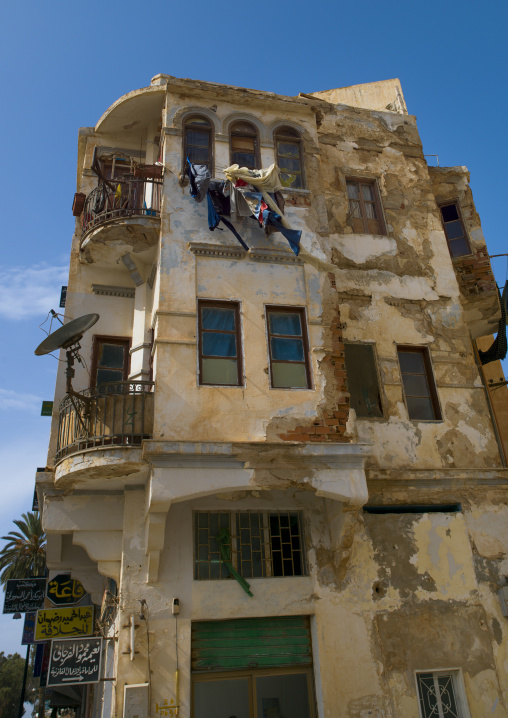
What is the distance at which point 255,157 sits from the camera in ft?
35.6

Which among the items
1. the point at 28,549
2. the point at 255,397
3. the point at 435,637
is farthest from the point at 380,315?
the point at 28,549

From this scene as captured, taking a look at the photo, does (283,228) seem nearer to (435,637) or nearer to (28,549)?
(435,637)

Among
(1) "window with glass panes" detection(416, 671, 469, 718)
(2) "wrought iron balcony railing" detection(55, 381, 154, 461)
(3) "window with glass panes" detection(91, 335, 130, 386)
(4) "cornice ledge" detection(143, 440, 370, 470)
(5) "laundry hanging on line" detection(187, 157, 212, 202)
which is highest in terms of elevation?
(5) "laundry hanging on line" detection(187, 157, 212, 202)

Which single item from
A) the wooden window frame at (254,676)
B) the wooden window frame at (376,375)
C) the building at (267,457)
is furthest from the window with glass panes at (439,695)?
the wooden window frame at (376,375)

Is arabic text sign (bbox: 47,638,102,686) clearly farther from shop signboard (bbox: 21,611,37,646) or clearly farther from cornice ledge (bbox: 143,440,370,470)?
shop signboard (bbox: 21,611,37,646)

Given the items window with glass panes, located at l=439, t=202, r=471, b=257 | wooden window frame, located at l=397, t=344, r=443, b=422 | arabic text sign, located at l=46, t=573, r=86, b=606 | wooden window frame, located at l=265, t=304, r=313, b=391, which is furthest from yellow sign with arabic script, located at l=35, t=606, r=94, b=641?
window with glass panes, located at l=439, t=202, r=471, b=257

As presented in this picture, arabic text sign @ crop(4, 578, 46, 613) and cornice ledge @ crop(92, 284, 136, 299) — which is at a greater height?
cornice ledge @ crop(92, 284, 136, 299)

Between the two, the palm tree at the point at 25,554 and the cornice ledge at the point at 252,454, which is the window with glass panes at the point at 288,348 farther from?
the palm tree at the point at 25,554

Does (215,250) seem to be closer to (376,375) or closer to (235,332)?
(235,332)

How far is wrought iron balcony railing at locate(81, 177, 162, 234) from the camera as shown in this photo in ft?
32.8

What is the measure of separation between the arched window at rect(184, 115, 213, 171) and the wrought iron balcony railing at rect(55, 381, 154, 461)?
15.3 ft

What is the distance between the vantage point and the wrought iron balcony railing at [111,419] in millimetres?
8172

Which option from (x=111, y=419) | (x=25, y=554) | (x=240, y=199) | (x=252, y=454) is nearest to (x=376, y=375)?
(x=252, y=454)

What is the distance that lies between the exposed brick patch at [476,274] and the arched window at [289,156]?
4079 millimetres
